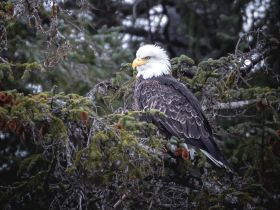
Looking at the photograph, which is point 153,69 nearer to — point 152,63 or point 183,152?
point 152,63

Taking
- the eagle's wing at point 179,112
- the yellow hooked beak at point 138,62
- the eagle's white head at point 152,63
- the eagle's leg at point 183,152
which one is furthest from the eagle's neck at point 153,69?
the eagle's leg at point 183,152

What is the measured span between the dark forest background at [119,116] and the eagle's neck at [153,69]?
0.14 metres

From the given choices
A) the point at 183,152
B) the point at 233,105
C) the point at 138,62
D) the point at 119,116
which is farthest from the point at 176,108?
the point at 119,116

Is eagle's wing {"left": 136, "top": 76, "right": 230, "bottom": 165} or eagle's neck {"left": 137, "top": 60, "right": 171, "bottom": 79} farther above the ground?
eagle's neck {"left": 137, "top": 60, "right": 171, "bottom": 79}

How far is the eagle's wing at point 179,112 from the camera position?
6.27m

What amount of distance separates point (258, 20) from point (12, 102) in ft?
18.7

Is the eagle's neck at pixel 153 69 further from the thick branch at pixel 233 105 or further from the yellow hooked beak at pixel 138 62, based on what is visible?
the thick branch at pixel 233 105

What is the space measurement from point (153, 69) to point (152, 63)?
0.26 ft

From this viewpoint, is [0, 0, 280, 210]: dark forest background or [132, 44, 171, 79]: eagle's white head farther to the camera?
[132, 44, 171, 79]: eagle's white head

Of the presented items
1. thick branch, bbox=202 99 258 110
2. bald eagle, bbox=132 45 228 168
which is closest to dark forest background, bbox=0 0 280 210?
thick branch, bbox=202 99 258 110

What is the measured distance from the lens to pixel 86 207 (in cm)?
504

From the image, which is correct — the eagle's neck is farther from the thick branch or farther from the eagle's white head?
the thick branch

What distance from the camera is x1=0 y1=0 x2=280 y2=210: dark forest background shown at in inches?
179

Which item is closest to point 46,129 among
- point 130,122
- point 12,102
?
point 12,102
